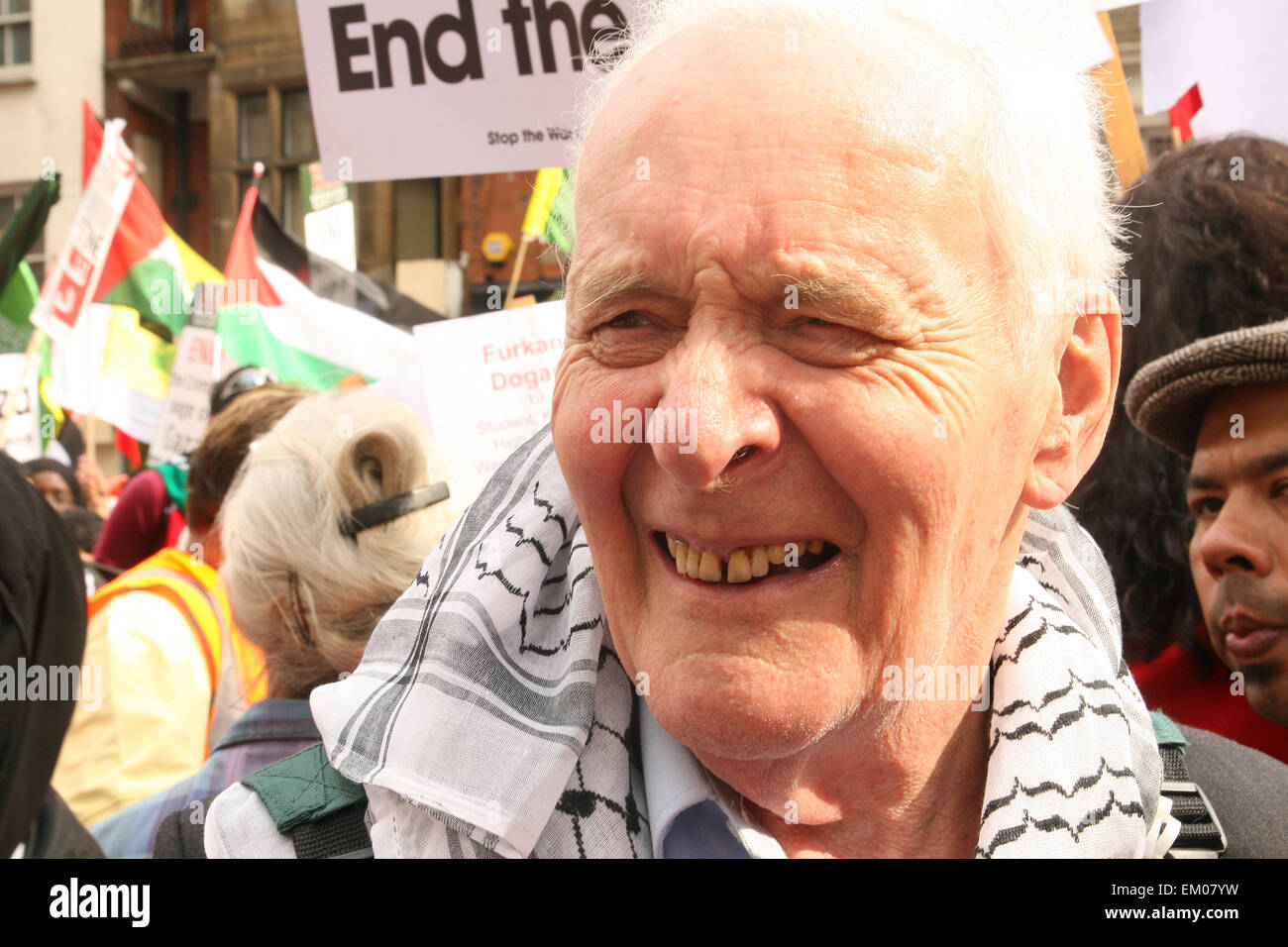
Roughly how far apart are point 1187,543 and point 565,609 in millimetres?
1540

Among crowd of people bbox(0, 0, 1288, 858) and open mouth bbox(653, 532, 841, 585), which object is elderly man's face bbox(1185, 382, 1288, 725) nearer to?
crowd of people bbox(0, 0, 1288, 858)

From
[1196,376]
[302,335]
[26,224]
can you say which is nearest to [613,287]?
[1196,376]

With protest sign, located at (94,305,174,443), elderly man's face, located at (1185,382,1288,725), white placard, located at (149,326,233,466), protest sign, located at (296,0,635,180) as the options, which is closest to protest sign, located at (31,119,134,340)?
white placard, located at (149,326,233,466)

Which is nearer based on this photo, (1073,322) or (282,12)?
(1073,322)

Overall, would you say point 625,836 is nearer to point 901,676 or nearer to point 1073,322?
point 901,676

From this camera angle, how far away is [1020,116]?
131 centimetres

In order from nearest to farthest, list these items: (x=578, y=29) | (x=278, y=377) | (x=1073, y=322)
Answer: (x=1073, y=322) → (x=578, y=29) → (x=278, y=377)

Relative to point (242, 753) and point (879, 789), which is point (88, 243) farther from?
point (879, 789)

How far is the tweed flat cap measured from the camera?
1.78 m

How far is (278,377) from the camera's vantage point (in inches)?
191

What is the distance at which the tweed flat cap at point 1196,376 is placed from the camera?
1777 millimetres

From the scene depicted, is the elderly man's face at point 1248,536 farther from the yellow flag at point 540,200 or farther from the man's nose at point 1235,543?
the yellow flag at point 540,200

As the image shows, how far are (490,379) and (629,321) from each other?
1.77 meters
